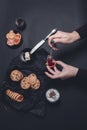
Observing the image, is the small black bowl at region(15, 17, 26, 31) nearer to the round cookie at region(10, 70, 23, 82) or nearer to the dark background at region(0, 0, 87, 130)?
the dark background at region(0, 0, 87, 130)

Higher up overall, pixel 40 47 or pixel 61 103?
pixel 40 47

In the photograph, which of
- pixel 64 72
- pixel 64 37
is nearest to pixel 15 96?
pixel 64 72

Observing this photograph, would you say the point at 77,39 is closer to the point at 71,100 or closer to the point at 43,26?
the point at 43,26

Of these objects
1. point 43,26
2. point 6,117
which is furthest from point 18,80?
point 43,26

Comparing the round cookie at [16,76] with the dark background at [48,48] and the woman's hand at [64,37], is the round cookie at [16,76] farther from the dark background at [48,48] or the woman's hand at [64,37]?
the woman's hand at [64,37]

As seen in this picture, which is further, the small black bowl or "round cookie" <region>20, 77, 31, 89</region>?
the small black bowl

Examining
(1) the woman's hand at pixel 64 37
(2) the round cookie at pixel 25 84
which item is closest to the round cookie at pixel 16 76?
(2) the round cookie at pixel 25 84

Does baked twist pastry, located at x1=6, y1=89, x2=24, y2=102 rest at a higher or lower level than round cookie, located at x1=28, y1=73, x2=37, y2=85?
lower

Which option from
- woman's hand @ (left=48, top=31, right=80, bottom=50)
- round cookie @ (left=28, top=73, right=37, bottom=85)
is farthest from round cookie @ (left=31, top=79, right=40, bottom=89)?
woman's hand @ (left=48, top=31, right=80, bottom=50)
